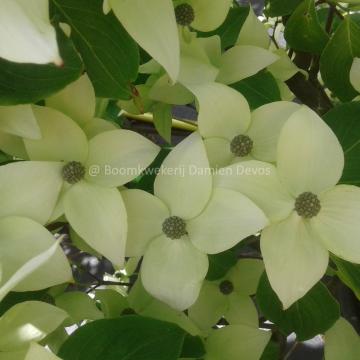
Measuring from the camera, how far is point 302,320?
0.49m

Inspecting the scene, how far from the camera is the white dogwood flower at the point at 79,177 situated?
0.34 meters

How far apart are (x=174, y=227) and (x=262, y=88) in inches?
6.9

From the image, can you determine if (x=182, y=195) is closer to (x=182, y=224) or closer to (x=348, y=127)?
(x=182, y=224)

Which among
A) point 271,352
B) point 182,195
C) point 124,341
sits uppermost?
point 182,195

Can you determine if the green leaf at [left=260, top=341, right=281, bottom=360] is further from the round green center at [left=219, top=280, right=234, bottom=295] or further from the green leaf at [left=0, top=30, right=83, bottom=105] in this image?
the green leaf at [left=0, top=30, right=83, bottom=105]

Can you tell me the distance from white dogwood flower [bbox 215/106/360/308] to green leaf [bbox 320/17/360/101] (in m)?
0.16

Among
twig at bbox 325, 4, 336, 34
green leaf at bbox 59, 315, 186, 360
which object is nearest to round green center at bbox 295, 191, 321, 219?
green leaf at bbox 59, 315, 186, 360

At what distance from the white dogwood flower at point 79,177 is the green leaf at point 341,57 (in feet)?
0.72

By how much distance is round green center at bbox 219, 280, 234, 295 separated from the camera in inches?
22.1

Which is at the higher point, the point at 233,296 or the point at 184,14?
the point at 184,14

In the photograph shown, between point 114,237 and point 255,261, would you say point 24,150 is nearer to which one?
point 114,237

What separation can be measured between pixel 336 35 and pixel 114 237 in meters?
0.27

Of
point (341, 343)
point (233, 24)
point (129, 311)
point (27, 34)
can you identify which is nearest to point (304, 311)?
point (341, 343)

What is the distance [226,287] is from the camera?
56 cm
